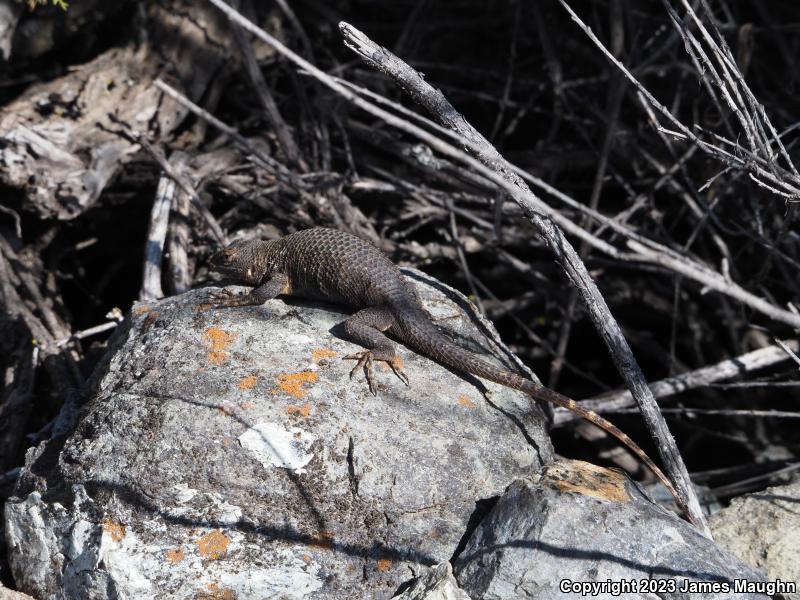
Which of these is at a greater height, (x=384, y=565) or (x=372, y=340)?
(x=372, y=340)

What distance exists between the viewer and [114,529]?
3135 millimetres

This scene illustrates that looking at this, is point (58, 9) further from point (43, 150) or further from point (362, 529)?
point (362, 529)

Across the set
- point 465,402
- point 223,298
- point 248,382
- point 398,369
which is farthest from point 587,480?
point 223,298

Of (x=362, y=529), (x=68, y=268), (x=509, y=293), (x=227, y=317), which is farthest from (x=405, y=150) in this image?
(x=362, y=529)

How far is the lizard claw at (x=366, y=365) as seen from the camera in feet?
11.8

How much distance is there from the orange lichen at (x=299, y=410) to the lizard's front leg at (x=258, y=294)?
87cm

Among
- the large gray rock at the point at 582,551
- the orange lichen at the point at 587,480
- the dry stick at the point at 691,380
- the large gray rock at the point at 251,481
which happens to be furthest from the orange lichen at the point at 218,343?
the dry stick at the point at 691,380

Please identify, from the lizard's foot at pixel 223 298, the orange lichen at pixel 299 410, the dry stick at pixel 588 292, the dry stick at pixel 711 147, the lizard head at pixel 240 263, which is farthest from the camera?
the lizard head at pixel 240 263

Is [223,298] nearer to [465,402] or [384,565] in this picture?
[465,402]

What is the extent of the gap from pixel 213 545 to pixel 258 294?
4.87ft

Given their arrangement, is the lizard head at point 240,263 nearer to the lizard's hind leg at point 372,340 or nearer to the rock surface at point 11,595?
the lizard's hind leg at point 372,340

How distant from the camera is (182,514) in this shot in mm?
3164

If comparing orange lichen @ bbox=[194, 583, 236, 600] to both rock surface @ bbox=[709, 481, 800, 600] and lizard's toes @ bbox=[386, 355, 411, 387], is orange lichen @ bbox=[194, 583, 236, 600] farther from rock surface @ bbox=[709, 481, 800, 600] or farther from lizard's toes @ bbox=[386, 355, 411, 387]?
rock surface @ bbox=[709, 481, 800, 600]

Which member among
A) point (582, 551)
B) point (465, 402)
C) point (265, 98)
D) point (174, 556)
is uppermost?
point (265, 98)
